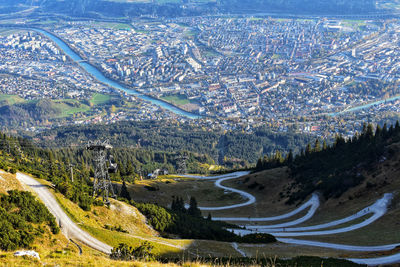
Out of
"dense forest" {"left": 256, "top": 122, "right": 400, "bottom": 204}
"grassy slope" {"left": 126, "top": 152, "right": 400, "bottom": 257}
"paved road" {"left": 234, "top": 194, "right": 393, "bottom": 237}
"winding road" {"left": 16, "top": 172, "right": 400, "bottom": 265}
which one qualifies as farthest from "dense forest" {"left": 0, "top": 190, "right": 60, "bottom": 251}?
"dense forest" {"left": 256, "top": 122, "right": 400, "bottom": 204}

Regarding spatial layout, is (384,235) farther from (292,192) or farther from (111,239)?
(292,192)

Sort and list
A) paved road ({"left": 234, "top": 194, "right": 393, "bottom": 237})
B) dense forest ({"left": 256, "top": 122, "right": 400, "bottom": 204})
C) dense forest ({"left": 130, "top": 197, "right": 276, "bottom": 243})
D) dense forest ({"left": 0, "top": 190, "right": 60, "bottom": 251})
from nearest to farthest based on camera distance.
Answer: dense forest ({"left": 0, "top": 190, "right": 60, "bottom": 251})
dense forest ({"left": 130, "top": 197, "right": 276, "bottom": 243})
paved road ({"left": 234, "top": 194, "right": 393, "bottom": 237})
dense forest ({"left": 256, "top": 122, "right": 400, "bottom": 204})

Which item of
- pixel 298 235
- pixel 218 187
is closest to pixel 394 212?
pixel 298 235

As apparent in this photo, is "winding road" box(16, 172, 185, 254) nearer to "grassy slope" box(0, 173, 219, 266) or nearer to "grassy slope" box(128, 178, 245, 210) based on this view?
"grassy slope" box(0, 173, 219, 266)

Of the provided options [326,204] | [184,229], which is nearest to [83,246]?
[184,229]

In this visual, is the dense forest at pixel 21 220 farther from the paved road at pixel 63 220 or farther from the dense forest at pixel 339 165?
the dense forest at pixel 339 165

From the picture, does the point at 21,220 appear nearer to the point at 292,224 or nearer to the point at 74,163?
the point at 292,224

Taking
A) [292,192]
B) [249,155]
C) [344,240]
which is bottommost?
[249,155]
